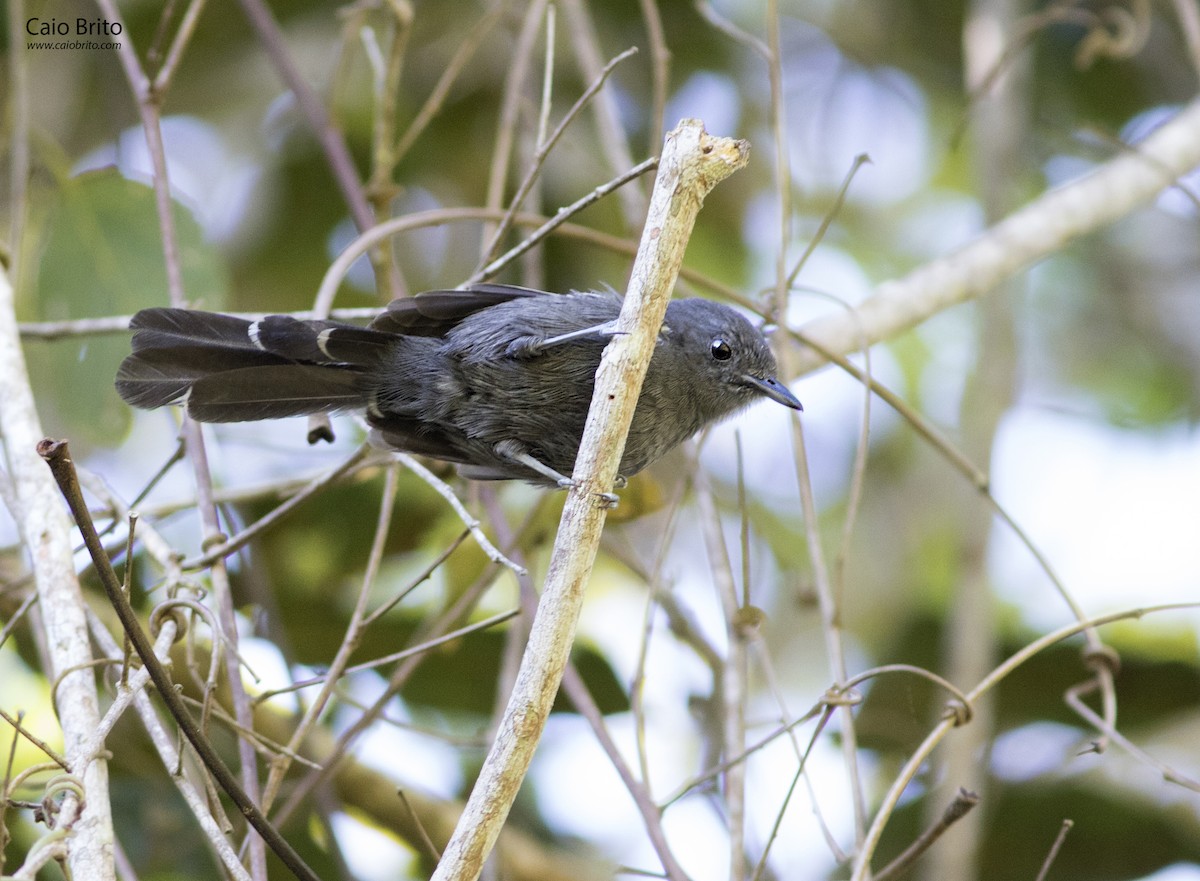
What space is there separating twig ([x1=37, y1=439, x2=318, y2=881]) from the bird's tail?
91 cm

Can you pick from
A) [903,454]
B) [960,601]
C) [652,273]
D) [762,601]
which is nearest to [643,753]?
[652,273]

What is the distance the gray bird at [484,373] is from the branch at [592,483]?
68 cm

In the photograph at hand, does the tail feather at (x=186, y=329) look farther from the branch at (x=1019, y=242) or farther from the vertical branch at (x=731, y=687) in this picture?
the branch at (x=1019, y=242)

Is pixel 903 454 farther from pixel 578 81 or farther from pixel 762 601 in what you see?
pixel 578 81

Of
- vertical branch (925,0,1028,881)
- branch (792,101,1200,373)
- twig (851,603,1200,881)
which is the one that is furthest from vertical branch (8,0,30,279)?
vertical branch (925,0,1028,881)

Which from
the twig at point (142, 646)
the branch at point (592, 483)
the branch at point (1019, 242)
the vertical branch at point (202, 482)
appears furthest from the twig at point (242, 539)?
the branch at point (1019, 242)

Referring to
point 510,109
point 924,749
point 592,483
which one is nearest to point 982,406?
point 510,109

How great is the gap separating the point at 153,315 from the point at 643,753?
1429mm

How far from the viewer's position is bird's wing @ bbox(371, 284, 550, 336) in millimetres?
2717

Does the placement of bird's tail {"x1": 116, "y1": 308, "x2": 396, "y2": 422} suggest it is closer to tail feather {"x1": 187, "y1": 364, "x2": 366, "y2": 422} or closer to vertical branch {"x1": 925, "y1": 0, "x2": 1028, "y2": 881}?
tail feather {"x1": 187, "y1": 364, "x2": 366, "y2": 422}

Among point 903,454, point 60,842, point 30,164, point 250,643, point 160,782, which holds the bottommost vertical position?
point 60,842

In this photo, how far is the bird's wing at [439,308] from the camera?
2.72 metres

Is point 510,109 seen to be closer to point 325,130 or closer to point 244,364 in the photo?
point 325,130

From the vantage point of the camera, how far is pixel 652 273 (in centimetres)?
183
